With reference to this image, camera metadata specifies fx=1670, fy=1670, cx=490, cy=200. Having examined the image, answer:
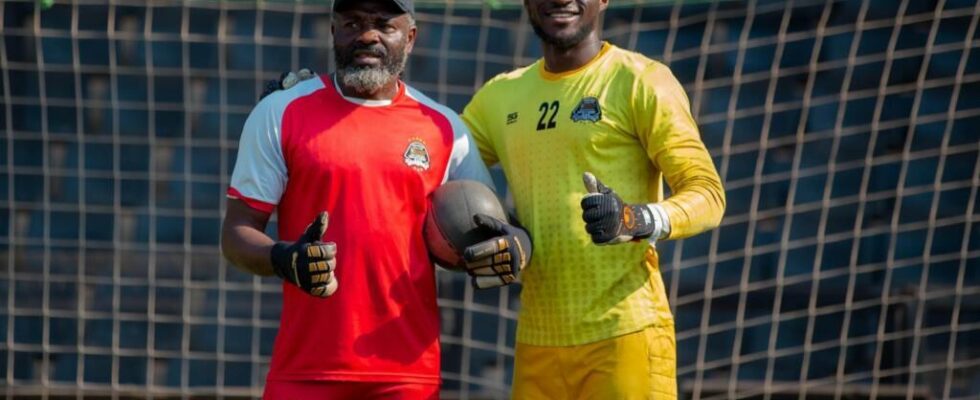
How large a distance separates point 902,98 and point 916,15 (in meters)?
0.46

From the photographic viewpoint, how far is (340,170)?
370 centimetres

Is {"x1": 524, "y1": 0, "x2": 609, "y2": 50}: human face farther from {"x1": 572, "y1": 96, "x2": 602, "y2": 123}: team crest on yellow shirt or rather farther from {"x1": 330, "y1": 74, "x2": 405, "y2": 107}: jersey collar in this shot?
{"x1": 330, "y1": 74, "x2": 405, "y2": 107}: jersey collar

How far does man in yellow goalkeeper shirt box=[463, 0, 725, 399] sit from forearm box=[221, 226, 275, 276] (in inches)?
25.7

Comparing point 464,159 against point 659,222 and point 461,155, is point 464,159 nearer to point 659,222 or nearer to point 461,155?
point 461,155

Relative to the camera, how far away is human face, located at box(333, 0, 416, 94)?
377 cm

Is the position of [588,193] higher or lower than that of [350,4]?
lower

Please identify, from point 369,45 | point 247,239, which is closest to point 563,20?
point 369,45

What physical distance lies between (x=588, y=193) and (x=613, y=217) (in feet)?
0.96

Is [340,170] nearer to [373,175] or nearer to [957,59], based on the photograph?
[373,175]

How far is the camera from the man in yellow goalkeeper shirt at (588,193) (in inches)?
152

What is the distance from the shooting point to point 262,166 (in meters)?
3.75

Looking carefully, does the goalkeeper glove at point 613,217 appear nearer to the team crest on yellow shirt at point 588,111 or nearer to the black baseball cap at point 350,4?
the team crest on yellow shirt at point 588,111

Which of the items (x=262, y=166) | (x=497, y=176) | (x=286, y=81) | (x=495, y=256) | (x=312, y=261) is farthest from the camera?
(x=497, y=176)

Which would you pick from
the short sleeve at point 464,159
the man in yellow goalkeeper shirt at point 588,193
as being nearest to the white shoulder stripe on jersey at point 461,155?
the short sleeve at point 464,159
